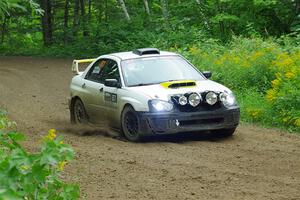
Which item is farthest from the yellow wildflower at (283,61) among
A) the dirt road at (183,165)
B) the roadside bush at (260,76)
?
the dirt road at (183,165)

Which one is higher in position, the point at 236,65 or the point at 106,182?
the point at 236,65

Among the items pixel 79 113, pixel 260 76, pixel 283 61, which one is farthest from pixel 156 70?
pixel 260 76

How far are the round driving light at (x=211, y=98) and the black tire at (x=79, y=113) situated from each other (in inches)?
122

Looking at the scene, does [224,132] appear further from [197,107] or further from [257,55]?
[257,55]

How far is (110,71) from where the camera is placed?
1308 centimetres

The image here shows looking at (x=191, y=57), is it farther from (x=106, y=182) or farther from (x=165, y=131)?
(x=106, y=182)

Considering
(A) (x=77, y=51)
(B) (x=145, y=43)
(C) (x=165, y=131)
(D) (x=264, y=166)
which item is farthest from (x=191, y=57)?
(A) (x=77, y=51)

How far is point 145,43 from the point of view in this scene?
28266 millimetres

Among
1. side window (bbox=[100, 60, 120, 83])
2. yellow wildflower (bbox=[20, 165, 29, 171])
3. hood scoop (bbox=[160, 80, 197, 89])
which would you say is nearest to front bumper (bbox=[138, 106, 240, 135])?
hood scoop (bbox=[160, 80, 197, 89])

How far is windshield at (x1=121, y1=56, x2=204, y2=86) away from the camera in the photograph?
40.5 ft

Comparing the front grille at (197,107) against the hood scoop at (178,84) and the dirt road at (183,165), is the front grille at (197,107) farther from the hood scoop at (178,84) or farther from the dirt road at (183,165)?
the dirt road at (183,165)

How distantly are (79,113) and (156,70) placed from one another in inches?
87.9

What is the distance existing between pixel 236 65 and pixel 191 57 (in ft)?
10.3

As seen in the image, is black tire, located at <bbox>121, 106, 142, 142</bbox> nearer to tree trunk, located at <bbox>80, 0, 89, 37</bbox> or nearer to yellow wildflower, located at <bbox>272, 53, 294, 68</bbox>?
yellow wildflower, located at <bbox>272, 53, 294, 68</bbox>
